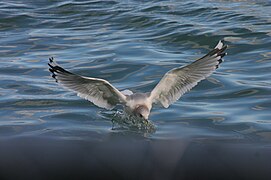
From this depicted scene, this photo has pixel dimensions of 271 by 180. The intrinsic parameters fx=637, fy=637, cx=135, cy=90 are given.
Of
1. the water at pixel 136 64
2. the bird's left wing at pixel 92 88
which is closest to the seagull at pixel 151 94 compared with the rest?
the bird's left wing at pixel 92 88

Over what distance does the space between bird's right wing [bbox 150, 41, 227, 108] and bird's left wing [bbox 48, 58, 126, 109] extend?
1.44 ft

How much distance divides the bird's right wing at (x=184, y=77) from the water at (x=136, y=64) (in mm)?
244

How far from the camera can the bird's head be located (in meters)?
6.42

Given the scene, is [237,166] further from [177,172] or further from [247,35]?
[247,35]

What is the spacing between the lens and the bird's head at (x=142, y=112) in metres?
6.42

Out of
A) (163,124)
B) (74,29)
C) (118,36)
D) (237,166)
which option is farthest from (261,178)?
(74,29)

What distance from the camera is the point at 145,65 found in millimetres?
10102

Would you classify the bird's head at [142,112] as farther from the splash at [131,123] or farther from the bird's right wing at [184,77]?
the bird's right wing at [184,77]

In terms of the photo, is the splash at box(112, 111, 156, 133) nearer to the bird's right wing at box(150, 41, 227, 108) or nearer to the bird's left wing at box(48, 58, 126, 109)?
the bird's left wing at box(48, 58, 126, 109)

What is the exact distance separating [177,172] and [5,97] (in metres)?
5.49

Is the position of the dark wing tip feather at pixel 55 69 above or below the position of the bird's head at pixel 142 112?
above

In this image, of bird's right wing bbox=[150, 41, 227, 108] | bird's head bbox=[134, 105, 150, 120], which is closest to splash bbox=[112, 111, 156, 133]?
bird's head bbox=[134, 105, 150, 120]

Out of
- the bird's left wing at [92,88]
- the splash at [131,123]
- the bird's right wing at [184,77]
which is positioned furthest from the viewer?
the bird's right wing at [184,77]

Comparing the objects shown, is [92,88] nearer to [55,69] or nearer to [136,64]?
[55,69]
